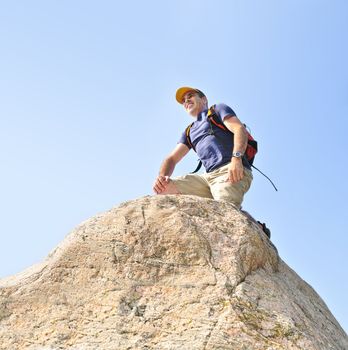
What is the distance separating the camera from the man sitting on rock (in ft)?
24.3

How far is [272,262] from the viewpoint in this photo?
639 cm

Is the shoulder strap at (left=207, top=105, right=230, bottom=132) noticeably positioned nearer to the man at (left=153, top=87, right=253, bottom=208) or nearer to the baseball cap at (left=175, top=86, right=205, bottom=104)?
the man at (left=153, top=87, right=253, bottom=208)

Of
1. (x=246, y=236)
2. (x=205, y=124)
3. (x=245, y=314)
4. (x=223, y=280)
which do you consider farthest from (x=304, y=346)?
(x=205, y=124)

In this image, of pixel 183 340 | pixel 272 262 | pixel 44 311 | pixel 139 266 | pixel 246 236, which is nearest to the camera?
pixel 183 340

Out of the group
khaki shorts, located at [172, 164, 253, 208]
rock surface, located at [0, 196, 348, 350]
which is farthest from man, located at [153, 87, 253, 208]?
rock surface, located at [0, 196, 348, 350]

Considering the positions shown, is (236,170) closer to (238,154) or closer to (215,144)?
(238,154)

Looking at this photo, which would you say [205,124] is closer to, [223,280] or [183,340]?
[223,280]

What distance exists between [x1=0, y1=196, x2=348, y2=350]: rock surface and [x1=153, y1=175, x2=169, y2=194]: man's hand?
140 centimetres

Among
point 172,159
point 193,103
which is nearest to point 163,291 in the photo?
point 172,159

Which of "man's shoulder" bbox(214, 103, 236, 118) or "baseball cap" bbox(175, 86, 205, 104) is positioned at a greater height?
"baseball cap" bbox(175, 86, 205, 104)

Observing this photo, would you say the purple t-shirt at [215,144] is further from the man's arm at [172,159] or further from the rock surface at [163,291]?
the rock surface at [163,291]

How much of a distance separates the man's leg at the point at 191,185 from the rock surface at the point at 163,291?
1441 millimetres

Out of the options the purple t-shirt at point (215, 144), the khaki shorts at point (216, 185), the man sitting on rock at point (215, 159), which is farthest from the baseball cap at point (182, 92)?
the khaki shorts at point (216, 185)

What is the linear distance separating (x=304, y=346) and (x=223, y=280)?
1.00 m
